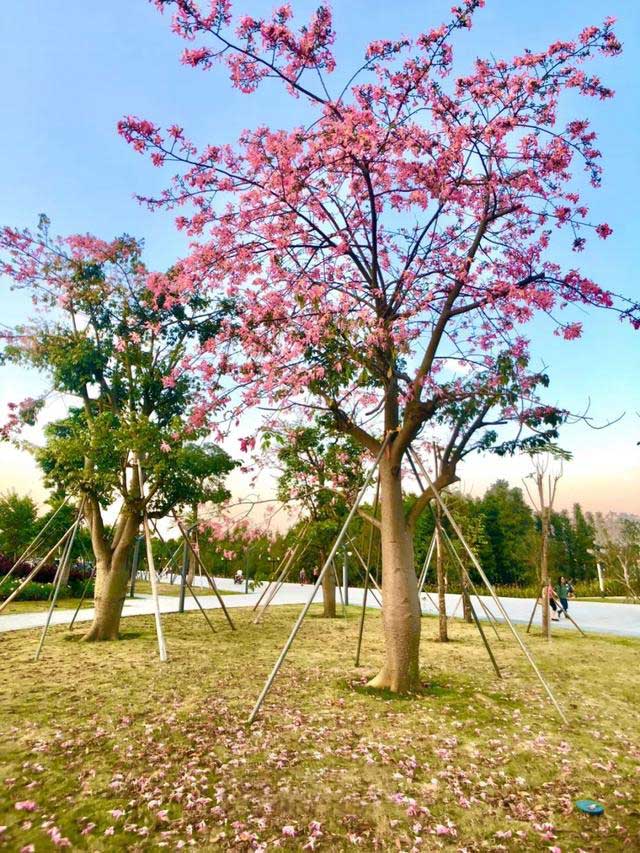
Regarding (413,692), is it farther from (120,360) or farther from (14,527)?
(14,527)

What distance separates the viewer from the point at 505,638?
12039mm

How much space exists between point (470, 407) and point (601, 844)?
17.3 feet

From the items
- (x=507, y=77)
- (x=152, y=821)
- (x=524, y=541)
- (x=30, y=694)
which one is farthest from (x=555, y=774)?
(x=524, y=541)

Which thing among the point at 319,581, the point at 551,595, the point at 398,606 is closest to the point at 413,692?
the point at 398,606

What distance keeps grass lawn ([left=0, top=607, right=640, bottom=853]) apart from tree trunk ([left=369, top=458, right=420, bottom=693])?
30 centimetres

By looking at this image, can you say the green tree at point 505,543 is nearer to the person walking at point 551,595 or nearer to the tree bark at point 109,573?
the person walking at point 551,595

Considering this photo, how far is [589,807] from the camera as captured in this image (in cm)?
393

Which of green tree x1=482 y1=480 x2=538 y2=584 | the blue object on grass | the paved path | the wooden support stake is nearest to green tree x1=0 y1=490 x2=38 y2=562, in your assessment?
the paved path

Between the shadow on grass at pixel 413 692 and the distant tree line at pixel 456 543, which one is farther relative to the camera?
the distant tree line at pixel 456 543

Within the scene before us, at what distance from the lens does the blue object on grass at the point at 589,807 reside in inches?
153

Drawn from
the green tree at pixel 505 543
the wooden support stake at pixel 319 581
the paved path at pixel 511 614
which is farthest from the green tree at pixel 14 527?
the green tree at pixel 505 543

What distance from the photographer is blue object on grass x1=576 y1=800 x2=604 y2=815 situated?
3.90m

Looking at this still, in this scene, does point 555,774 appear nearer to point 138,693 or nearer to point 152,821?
point 152,821

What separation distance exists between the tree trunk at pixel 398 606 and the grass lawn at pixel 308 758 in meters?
0.30
